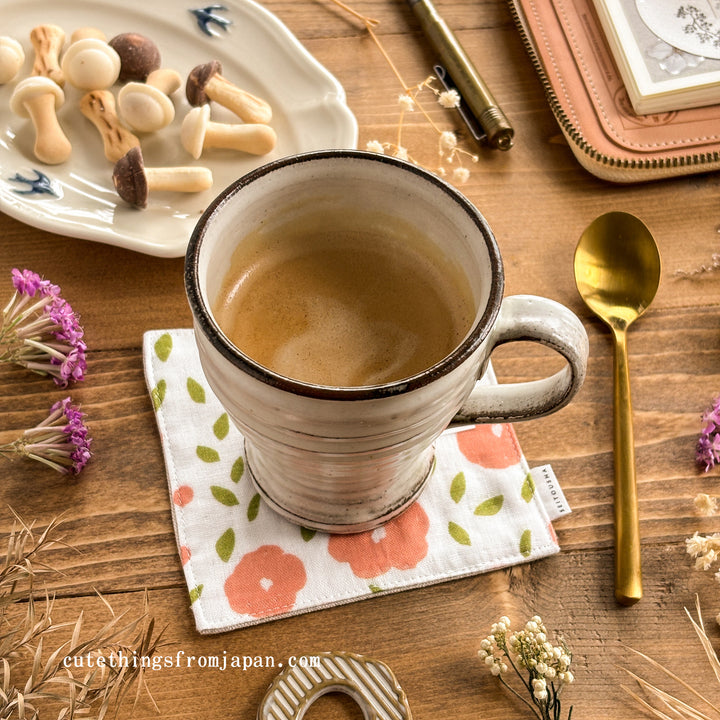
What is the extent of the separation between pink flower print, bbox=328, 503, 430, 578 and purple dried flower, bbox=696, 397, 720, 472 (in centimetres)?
27

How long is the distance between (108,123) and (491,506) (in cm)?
57

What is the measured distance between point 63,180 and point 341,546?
487 millimetres

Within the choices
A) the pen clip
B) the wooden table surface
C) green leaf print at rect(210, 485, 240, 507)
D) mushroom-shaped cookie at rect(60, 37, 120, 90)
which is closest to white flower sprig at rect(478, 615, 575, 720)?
the wooden table surface

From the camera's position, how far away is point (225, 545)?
2.23 ft

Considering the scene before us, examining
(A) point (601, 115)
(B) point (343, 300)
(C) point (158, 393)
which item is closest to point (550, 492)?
(B) point (343, 300)

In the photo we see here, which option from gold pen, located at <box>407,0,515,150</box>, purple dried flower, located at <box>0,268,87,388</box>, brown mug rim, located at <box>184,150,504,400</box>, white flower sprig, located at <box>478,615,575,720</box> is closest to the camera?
brown mug rim, located at <box>184,150,504,400</box>

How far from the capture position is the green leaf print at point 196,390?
29.5 inches

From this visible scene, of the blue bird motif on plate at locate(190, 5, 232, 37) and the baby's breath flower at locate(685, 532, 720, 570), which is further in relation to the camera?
the blue bird motif on plate at locate(190, 5, 232, 37)

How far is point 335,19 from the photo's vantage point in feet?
3.41

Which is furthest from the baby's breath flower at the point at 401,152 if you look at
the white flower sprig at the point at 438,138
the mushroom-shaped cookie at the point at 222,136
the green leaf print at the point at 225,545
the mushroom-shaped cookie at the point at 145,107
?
the green leaf print at the point at 225,545

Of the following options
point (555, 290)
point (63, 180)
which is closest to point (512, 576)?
point (555, 290)

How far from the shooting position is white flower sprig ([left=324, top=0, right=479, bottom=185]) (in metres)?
0.92

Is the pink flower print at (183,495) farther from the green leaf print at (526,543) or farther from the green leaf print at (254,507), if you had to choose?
the green leaf print at (526,543)

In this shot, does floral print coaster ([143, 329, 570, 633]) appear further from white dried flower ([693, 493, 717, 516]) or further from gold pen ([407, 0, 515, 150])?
gold pen ([407, 0, 515, 150])
